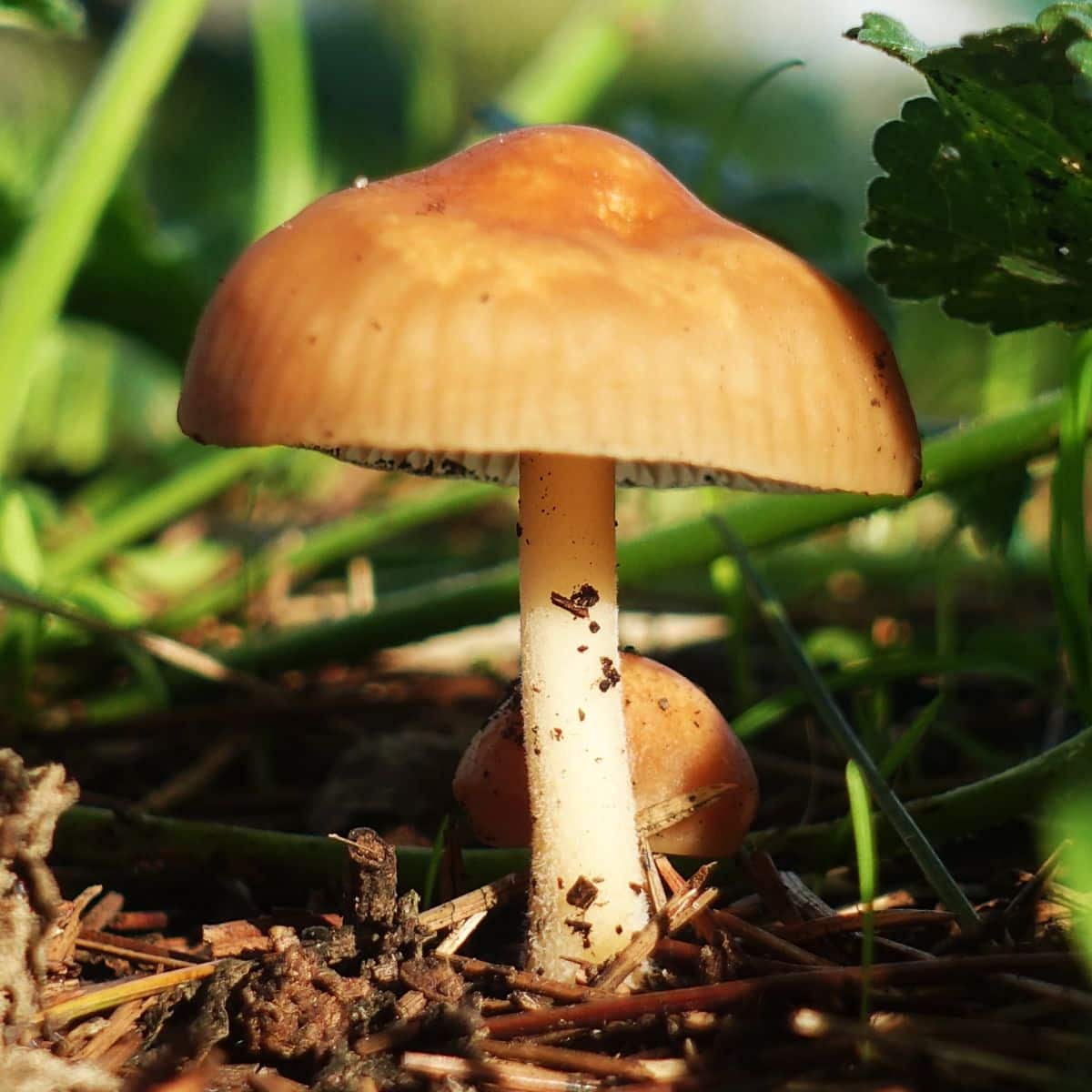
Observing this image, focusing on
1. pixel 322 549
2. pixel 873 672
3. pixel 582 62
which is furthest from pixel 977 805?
pixel 582 62

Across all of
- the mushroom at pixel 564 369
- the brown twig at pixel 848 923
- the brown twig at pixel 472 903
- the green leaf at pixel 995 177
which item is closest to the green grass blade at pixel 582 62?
the green leaf at pixel 995 177

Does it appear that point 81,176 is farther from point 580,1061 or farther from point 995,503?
point 580,1061

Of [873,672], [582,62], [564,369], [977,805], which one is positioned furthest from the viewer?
[582,62]

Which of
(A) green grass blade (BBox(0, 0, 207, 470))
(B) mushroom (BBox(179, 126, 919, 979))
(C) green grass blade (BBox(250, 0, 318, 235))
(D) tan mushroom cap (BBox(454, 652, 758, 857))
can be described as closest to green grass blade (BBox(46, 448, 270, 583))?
(A) green grass blade (BBox(0, 0, 207, 470))

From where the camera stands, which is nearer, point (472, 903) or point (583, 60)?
A: point (472, 903)

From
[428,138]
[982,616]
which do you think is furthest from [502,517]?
[982,616]

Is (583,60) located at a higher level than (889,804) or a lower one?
higher
